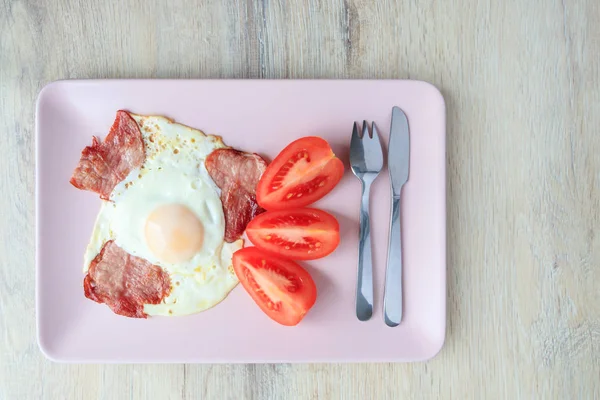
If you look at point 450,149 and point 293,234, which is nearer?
point 293,234

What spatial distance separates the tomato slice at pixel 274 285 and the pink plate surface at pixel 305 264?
7 cm

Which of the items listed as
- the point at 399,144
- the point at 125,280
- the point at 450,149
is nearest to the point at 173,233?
the point at 125,280

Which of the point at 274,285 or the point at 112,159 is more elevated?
the point at 112,159

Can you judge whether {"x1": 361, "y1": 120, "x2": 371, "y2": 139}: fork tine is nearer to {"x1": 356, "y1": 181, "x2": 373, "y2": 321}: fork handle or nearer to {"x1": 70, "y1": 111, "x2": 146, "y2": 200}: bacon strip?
{"x1": 356, "y1": 181, "x2": 373, "y2": 321}: fork handle

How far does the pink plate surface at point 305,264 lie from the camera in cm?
126

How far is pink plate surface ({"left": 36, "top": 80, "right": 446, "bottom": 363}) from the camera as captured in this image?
126 centimetres

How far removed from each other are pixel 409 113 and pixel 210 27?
1.74 feet

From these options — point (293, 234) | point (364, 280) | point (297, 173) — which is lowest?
point (364, 280)

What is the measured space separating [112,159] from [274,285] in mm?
484

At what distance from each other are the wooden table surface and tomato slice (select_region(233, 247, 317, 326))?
202 mm

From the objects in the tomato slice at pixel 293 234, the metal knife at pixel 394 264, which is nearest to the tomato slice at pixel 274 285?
the tomato slice at pixel 293 234

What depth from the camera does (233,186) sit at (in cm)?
126

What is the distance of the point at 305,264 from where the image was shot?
1.27 m

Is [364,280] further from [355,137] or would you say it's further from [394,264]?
[355,137]
